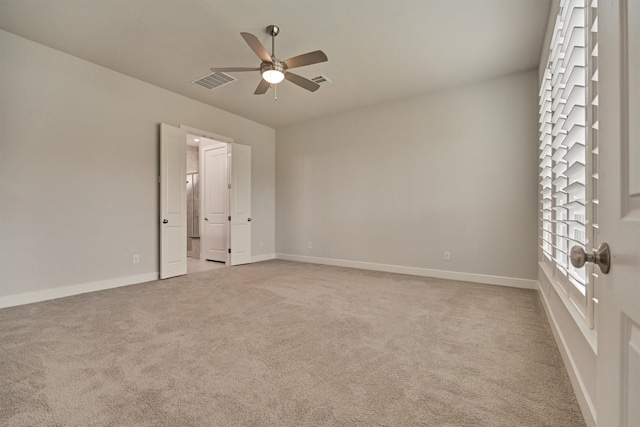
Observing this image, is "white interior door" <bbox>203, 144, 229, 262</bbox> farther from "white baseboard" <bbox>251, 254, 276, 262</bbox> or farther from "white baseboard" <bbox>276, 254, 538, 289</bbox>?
"white baseboard" <bbox>276, 254, 538, 289</bbox>

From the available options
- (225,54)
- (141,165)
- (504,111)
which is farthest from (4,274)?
(504,111)

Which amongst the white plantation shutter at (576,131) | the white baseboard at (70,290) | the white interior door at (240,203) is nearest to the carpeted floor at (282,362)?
the white baseboard at (70,290)

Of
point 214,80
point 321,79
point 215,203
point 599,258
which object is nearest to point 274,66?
point 321,79

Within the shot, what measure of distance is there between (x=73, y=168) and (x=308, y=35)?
3319 mm

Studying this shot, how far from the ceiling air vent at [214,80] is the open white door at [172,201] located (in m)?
0.85

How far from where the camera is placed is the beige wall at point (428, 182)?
13.2 feet

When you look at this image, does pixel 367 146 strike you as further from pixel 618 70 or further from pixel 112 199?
pixel 618 70

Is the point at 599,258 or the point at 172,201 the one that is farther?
the point at 172,201

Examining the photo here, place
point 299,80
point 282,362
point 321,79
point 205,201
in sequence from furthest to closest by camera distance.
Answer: point 205,201, point 321,79, point 299,80, point 282,362

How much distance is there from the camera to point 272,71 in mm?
3049

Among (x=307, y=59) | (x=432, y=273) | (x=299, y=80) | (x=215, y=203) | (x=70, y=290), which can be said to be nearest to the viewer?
(x=307, y=59)

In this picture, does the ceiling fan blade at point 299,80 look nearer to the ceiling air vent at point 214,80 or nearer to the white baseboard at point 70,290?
the ceiling air vent at point 214,80

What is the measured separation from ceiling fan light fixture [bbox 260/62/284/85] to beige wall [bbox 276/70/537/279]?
256cm

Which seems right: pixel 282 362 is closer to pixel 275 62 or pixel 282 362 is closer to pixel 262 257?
pixel 275 62
